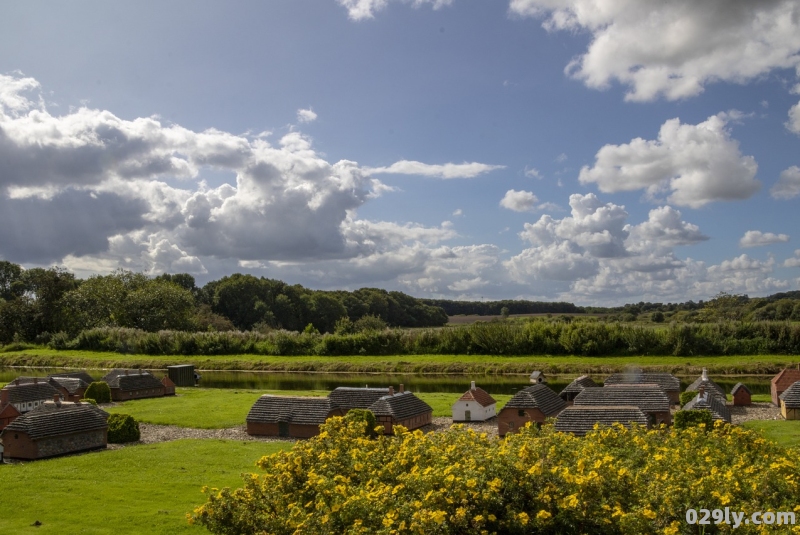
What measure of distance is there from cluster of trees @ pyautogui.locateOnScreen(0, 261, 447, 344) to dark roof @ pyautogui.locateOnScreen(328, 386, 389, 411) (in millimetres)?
54467

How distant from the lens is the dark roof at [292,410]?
1332 inches

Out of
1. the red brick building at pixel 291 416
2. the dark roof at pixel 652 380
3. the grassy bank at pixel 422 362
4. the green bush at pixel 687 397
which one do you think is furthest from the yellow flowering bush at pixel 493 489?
the grassy bank at pixel 422 362

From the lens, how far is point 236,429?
36.1 m

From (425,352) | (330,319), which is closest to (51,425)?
(425,352)

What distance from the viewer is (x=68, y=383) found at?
4619cm

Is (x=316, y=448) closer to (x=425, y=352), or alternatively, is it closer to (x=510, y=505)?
(x=510, y=505)

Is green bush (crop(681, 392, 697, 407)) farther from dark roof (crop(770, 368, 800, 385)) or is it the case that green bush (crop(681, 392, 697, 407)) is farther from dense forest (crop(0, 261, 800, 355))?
dense forest (crop(0, 261, 800, 355))

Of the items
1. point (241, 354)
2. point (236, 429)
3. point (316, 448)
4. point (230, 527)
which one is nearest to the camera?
point (230, 527)

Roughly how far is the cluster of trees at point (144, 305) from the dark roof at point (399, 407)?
55489mm

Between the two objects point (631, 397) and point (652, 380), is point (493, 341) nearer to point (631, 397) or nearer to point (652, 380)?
point (652, 380)

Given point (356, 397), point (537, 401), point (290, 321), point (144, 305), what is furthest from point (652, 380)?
point (290, 321)

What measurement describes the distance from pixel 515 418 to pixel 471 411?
4.92m

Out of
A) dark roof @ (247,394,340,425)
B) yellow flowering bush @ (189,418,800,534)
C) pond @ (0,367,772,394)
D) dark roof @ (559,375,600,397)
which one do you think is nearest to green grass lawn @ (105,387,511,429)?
dark roof @ (247,394,340,425)

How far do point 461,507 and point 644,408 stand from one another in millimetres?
25809
